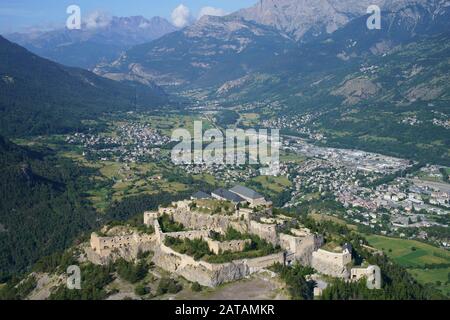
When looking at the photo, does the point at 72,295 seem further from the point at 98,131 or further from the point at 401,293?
the point at 98,131

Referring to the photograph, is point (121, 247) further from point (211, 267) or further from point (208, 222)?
point (211, 267)

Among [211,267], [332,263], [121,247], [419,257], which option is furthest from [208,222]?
[419,257]

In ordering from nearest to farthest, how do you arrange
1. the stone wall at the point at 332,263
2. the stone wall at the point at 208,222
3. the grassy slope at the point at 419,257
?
the stone wall at the point at 332,263 → the stone wall at the point at 208,222 → the grassy slope at the point at 419,257

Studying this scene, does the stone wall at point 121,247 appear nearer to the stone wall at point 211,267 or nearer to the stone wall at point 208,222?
the stone wall at point 211,267


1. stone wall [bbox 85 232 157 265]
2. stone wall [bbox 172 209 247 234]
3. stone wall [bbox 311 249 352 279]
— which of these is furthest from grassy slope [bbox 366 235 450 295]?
stone wall [bbox 85 232 157 265]

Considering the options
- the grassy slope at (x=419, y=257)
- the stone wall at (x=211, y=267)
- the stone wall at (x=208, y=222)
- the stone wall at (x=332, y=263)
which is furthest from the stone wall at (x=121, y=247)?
the grassy slope at (x=419, y=257)

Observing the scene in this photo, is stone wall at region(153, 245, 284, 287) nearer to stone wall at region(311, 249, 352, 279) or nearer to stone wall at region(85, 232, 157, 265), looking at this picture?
stone wall at region(85, 232, 157, 265)

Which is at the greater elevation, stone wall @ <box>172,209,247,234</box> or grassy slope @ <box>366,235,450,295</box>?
stone wall @ <box>172,209,247,234</box>
